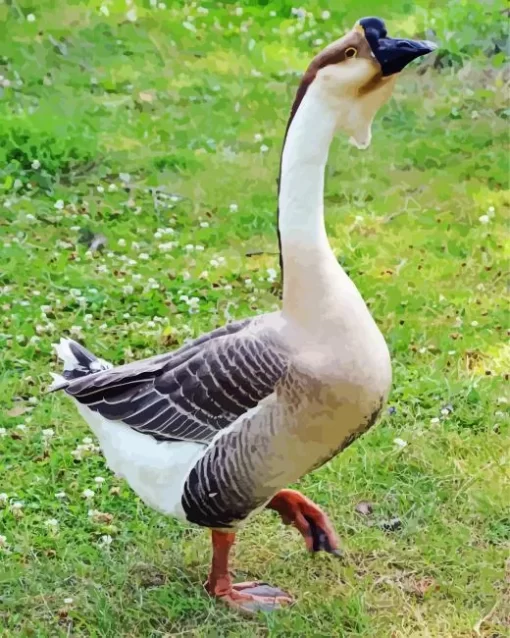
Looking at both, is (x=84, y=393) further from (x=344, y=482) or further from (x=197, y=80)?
(x=197, y=80)

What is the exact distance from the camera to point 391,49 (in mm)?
2166

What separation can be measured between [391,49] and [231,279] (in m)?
2.52

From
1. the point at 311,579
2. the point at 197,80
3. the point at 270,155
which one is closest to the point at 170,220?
the point at 270,155

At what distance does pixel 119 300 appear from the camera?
4.41 meters

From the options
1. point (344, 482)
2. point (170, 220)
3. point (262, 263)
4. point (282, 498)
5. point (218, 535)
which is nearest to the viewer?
point (218, 535)

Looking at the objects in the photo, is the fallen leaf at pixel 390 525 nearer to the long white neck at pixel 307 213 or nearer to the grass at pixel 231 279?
the grass at pixel 231 279

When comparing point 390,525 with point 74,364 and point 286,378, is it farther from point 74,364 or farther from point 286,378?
point 74,364

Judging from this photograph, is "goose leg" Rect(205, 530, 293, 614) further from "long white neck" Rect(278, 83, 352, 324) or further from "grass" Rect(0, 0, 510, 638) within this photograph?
"long white neck" Rect(278, 83, 352, 324)

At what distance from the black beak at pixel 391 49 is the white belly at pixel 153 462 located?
108cm

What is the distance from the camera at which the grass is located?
112 inches

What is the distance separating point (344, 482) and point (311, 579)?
496 mm

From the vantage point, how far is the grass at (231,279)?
286 centimetres

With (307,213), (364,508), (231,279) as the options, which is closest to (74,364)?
(307,213)

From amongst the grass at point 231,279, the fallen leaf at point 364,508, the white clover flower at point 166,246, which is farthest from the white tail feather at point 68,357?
the white clover flower at point 166,246
